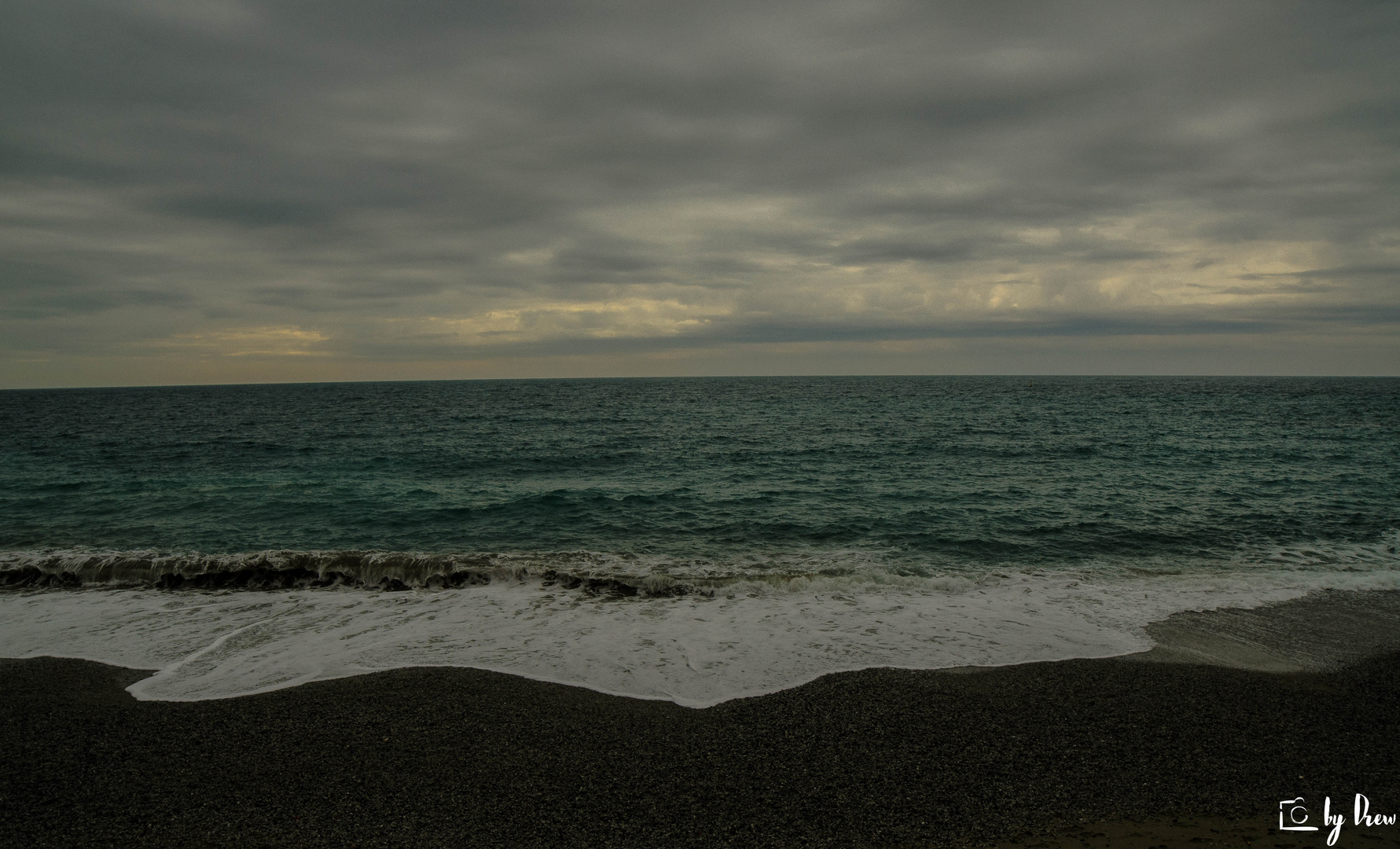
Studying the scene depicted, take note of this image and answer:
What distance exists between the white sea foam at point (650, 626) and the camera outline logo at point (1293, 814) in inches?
135

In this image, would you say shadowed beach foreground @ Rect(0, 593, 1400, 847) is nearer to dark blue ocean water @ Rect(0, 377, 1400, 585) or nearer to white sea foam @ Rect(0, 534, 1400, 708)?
white sea foam @ Rect(0, 534, 1400, 708)

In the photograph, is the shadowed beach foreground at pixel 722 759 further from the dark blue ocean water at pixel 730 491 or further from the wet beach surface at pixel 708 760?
the dark blue ocean water at pixel 730 491

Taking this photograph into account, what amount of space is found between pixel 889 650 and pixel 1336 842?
194 inches

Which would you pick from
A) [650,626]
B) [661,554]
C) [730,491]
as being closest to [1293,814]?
[650,626]

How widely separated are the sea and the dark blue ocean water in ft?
0.57

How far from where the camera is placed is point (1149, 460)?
29922 mm

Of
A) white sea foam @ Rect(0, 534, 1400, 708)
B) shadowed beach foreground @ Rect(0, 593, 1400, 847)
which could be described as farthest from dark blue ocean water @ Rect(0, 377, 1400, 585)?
shadowed beach foreground @ Rect(0, 593, 1400, 847)

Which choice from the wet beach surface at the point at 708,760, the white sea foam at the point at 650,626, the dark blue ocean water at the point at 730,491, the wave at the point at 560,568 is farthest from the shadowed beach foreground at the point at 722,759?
the dark blue ocean water at the point at 730,491

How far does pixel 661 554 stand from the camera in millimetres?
15727

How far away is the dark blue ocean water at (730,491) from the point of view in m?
16.9

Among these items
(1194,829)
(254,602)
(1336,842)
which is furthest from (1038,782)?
(254,602)

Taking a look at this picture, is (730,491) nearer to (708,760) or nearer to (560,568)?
(560,568)

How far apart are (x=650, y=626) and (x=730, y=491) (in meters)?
12.9

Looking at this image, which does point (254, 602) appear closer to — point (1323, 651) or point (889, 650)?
point (889, 650)
